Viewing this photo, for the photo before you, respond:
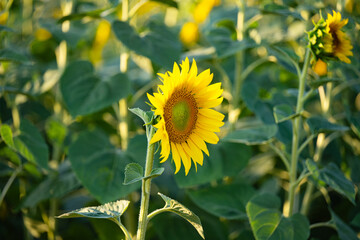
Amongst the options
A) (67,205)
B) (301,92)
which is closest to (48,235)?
(67,205)

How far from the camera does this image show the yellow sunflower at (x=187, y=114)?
597mm

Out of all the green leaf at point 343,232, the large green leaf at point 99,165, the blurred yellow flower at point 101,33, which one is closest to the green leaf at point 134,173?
the large green leaf at point 99,165

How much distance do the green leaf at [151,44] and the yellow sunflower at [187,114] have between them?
13.4 inches

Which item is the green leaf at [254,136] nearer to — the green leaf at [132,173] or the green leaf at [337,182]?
the green leaf at [337,182]

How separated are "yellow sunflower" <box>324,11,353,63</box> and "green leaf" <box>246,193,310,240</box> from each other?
376 millimetres

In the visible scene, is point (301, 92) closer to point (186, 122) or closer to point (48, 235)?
point (186, 122)

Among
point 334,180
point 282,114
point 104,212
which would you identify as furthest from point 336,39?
point 104,212

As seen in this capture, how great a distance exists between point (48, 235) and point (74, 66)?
0.55 meters

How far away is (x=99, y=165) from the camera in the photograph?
994 mm

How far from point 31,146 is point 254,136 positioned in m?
0.59

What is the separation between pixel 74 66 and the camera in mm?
1109

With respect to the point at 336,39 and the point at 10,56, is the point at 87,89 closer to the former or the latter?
the point at 10,56

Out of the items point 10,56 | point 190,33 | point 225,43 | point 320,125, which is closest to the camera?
point 320,125

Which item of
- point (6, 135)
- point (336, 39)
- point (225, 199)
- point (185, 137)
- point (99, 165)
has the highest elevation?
point (336, 39)
